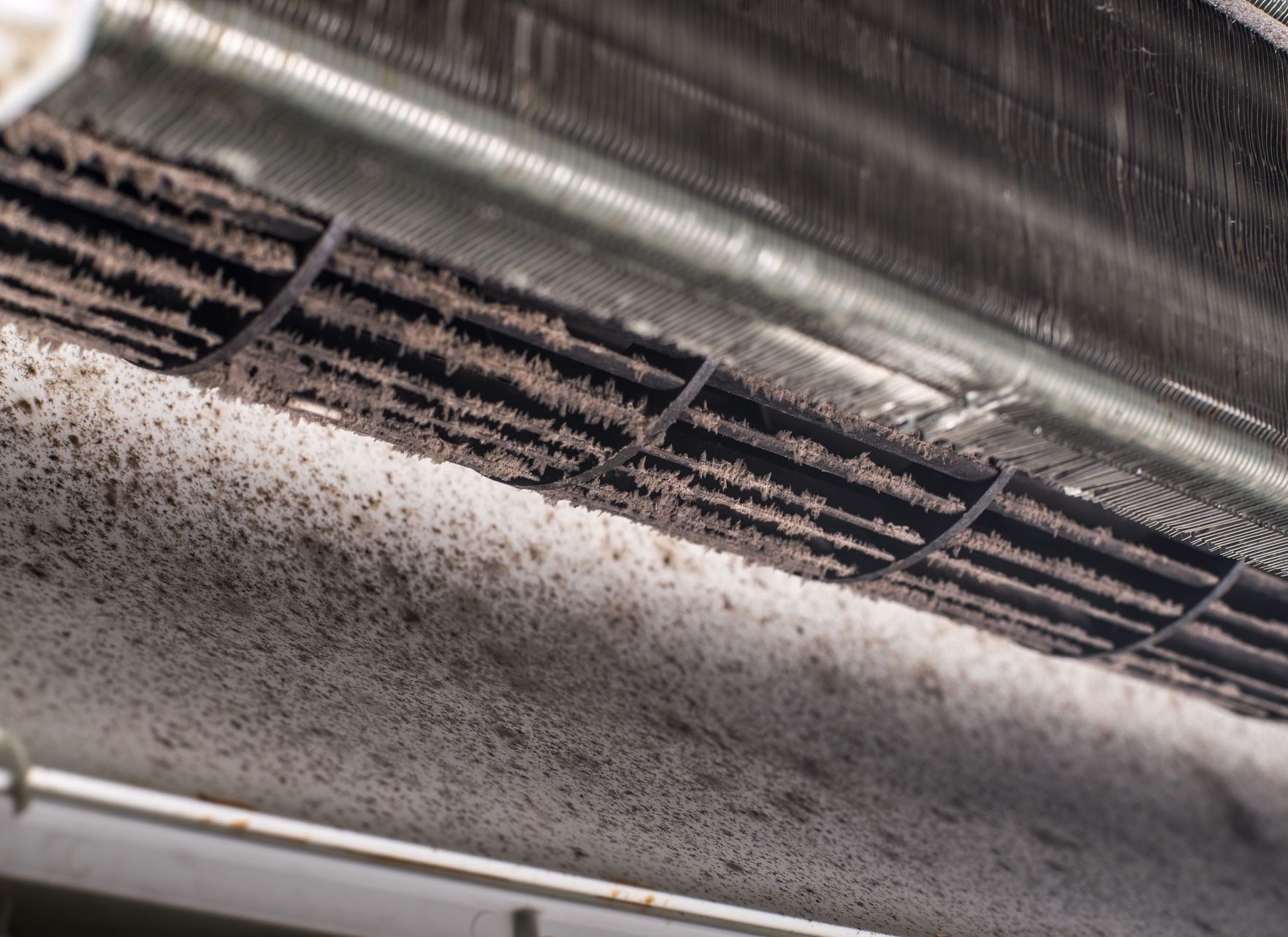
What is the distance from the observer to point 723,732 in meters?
1.50

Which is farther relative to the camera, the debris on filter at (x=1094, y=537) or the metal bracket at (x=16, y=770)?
the debris on filter at (x=1094, y=537)

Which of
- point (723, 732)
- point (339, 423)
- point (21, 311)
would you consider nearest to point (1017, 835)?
point (723, 732)

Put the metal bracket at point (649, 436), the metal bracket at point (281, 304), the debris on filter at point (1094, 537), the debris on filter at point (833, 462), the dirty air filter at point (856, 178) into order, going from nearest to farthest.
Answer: the dirty air filter at point (856, 178) < the metal bracket at point (281, 304) < the metal bracket at point (649, 436) < the debris on filter at point (833, 462) < the debris on filter at point (1094, 537)

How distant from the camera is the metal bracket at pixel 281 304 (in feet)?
3.14

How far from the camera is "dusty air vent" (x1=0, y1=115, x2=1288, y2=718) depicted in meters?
0.97

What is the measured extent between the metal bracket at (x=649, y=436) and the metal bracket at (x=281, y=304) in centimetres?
39

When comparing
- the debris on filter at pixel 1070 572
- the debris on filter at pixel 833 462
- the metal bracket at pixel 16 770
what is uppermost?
the debris on filter at pixel 833 462

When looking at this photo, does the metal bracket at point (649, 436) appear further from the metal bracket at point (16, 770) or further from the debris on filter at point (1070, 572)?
the metal bracket at point (16, 770)

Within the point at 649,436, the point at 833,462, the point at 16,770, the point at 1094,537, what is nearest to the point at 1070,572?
the point at 1094,537

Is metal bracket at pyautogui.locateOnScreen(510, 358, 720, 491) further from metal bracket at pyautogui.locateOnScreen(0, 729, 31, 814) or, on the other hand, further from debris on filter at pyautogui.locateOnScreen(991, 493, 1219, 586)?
metal bracket at pyautogui.locateOnScreen(0, 729, 31, 814)

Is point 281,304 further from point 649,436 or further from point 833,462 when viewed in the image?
point 833,462

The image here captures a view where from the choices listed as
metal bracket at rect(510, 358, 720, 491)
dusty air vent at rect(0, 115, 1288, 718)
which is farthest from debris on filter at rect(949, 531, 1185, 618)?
metal bracket at rect(510, 358, 720, 491)

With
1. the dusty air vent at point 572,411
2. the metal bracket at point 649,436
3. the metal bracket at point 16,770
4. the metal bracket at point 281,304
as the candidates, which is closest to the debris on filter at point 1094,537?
the dusty air vent at point 572,411

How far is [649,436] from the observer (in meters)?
1.22
